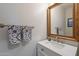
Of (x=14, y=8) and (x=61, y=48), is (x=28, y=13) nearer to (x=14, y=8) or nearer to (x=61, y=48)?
(x=14, y=8)

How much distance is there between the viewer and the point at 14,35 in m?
1.30

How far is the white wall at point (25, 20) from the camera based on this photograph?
1193 millimetres

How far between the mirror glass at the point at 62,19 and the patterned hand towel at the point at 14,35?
0.44 metres

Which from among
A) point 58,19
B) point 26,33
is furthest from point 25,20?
point 58,19

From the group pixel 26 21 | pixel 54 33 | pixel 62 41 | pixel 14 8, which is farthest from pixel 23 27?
pixel 62 41

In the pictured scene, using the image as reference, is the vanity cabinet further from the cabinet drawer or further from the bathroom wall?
the bathroom wall

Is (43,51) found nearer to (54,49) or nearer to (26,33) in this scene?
(54,49)

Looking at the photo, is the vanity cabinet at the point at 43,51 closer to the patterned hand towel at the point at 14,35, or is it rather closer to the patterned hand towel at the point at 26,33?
the patterned hand towel at the point at 26,33

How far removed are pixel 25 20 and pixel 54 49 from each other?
49 centimetres

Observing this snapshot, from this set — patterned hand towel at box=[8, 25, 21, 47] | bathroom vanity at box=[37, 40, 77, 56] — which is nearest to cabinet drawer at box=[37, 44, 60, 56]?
bathroom vanity at box=[37, 40, 77, 56]

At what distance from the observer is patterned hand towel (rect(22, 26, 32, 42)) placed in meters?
1.26

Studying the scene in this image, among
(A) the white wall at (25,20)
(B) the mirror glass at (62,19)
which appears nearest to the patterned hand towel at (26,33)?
(A) the white wall at (25,20)

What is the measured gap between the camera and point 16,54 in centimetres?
120

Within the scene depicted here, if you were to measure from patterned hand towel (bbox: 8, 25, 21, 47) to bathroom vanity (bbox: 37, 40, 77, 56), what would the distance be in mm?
276
